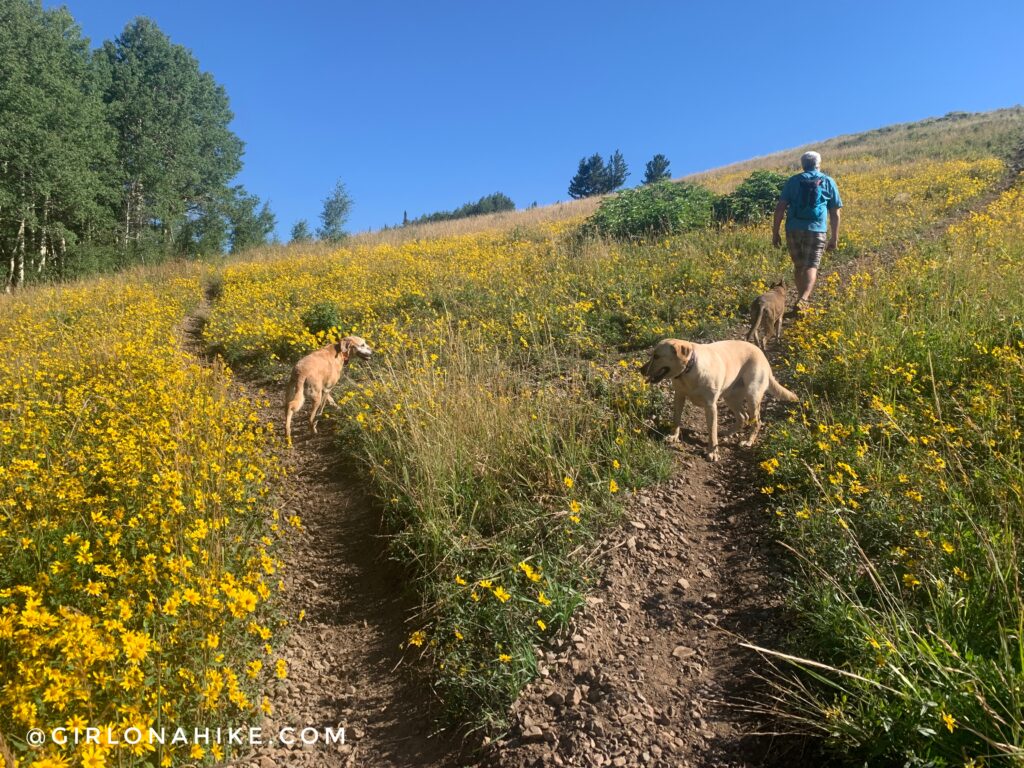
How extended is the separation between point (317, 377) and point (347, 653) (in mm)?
3647

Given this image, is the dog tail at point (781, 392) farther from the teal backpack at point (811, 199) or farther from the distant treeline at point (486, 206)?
the distant treeline at point (486, 206)

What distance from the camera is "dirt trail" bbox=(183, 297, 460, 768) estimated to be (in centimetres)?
271

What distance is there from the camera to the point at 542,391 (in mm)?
5234

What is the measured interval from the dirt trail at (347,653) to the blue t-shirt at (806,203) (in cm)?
697

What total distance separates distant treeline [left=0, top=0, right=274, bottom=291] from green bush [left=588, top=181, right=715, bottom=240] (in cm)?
A: 1968

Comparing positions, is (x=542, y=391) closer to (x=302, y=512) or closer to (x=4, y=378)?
(x=302, y=512)

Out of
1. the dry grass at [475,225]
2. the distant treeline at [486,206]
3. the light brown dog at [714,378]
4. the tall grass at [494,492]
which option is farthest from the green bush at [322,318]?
the distant treeline at [486,206]

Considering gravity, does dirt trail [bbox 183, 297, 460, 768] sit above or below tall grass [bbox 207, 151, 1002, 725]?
below

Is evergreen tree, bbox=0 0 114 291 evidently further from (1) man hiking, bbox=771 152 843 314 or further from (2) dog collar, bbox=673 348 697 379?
(1) man hiking, bbox=771 152 843 314

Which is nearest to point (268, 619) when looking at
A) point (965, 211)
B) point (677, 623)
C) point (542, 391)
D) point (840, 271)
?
point (677, 623)

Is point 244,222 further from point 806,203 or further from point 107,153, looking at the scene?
point 806,203

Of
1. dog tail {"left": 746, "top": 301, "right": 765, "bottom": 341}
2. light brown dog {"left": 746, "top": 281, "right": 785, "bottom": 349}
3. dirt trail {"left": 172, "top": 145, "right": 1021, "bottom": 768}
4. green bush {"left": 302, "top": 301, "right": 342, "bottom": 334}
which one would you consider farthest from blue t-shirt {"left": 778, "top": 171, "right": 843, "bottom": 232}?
green bush {"left": 302, "top": 301, "right": 342, "bottom": 334}

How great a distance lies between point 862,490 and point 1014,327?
10.2ft

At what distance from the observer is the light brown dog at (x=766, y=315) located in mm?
7098
